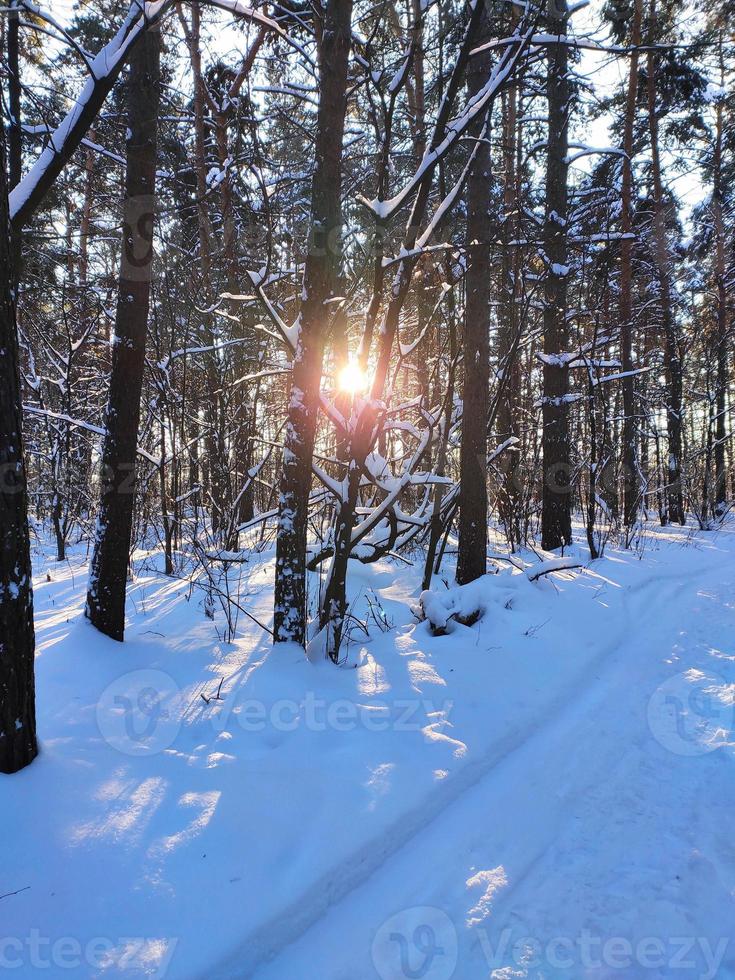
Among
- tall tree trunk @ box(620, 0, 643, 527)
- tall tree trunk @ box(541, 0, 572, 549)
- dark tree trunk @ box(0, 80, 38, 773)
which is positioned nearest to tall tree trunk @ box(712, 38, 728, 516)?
tall tree trunk @ box(620, 0, 643, 527)

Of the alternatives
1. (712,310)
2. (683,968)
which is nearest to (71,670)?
(683,968)

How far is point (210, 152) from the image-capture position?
10336 millimetres

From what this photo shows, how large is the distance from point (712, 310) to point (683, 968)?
56.7 feet

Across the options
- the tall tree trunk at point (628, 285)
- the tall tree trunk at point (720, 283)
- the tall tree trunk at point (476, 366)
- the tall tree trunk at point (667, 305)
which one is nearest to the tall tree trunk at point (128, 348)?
the tall tree trunk at point (476, 366)

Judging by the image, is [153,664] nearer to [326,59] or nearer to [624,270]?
[326,59]

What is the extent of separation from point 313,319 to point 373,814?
313 cm

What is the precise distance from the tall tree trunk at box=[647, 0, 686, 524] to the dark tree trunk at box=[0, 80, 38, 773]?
1316 centimetres

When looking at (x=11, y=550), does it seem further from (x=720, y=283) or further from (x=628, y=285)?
(x=720, y=283)

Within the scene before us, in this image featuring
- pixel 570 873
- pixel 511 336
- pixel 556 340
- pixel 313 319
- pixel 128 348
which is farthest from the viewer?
pixel 556 340

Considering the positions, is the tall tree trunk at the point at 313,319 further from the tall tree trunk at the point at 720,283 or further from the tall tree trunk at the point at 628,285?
the tall tree trunk at the point at 720,283

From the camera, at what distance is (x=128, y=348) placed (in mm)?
4293

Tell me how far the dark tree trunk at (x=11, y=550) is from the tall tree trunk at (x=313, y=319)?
177 centimetres

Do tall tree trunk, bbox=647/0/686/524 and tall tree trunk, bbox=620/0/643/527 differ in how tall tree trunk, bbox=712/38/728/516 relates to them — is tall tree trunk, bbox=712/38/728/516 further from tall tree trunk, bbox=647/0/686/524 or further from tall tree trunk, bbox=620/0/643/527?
tall tree trunk, bbox=620/0/643/527

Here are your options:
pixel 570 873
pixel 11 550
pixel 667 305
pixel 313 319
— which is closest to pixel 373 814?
pixel 570 873
